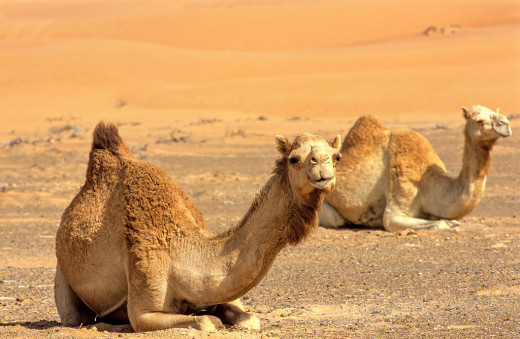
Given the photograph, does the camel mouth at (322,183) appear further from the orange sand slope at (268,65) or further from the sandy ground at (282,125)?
the orange sand slope at (268,65)

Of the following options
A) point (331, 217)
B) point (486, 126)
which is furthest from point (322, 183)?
point (331, 217)

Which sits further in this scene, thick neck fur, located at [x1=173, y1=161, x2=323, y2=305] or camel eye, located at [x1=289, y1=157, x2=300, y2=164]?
thick neck fur, located at [x1=173, y1=161, x2=323, y2=305]

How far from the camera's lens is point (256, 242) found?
5.28 meters

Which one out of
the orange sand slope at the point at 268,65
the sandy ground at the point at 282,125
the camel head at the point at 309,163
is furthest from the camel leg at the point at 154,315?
the orange sand slope at the point at 268,65

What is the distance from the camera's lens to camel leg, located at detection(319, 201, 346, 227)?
11914mm

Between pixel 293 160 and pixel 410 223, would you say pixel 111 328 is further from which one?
pixel 410 223

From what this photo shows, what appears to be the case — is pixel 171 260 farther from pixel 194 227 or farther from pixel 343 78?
pixel 343 78

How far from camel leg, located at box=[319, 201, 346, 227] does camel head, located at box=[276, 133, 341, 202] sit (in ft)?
22.1

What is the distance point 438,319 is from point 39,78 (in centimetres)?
4257

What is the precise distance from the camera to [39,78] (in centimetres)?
4616

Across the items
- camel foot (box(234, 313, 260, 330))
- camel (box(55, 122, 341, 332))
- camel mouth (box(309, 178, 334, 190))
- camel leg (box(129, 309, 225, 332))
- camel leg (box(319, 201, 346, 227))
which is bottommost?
camel leg (box(319, 201, 346, 227))

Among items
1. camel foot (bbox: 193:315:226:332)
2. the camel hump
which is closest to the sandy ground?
camel foot (bbox: 193:315:226:332)

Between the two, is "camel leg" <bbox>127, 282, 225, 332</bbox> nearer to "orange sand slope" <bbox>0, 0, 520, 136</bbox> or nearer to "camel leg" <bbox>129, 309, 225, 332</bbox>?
"camel leg" <bbox>129, 309, 225, 332</bbox>

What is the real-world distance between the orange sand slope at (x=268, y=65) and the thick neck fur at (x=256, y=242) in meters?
28.1
